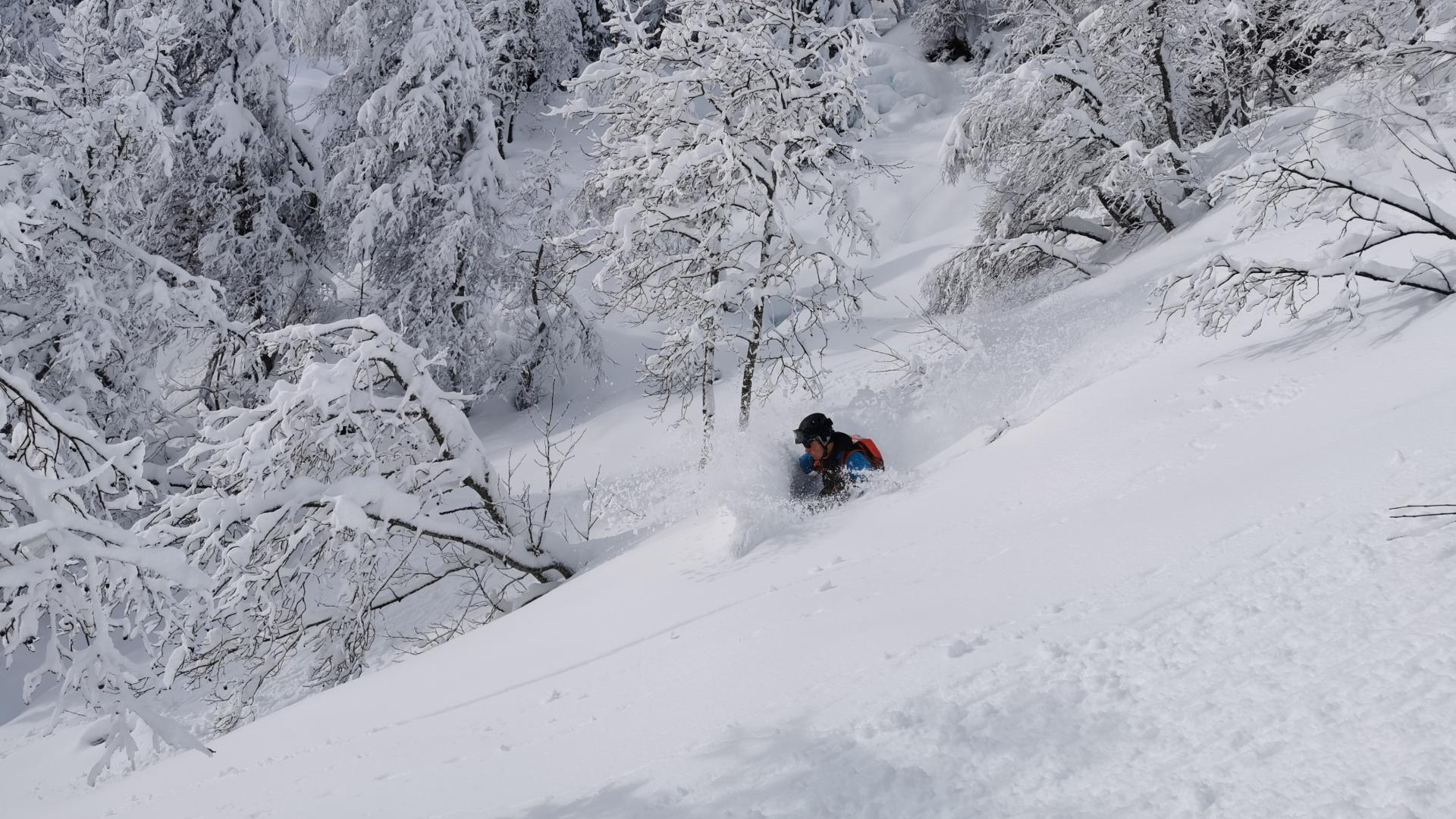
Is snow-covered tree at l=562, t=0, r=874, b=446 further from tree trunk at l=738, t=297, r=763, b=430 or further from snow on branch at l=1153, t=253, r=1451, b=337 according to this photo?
snow on branch at l=1153, t=253, r=1451, b=337

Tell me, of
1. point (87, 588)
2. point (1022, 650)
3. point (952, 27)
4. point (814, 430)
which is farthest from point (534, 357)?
point (952, 27)

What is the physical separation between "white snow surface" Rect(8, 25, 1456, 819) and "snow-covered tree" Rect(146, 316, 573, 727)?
4.74ft

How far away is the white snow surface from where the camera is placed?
2.40 m

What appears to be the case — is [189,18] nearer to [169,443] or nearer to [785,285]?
[169,443]

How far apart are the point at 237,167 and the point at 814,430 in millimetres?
12599

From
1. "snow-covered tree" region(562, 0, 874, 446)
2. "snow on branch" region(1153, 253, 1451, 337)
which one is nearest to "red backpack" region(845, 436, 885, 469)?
"snow-covered tree" region(562, 0, 874, 446)

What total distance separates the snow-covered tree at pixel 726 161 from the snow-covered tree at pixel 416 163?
5.75 meters

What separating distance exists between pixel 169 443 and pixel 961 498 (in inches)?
534

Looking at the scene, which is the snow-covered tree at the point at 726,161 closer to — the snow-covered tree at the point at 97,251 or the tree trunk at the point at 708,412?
the tree trunk at the point at 708,412

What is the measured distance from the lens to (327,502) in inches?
275

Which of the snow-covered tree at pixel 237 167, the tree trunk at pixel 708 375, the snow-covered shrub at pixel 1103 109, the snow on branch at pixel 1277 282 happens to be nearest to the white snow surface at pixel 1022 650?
the snow on branch at pixel 1277 282

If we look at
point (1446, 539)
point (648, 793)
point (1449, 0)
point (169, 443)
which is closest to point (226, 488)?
point (648, 793)

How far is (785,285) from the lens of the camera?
871 centimetres

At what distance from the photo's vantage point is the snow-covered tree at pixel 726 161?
8.53m
